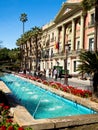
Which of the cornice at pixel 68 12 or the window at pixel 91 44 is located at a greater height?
the cornice at pixel 68 12

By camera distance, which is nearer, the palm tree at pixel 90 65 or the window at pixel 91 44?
the palm tree at pixel 90 65

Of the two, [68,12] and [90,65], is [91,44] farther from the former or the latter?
[90,65]

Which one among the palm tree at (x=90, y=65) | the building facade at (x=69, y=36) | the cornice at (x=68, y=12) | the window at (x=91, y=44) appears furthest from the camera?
the cornice at (x=68, y=12)

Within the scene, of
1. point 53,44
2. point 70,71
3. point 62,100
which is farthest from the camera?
point 53,44

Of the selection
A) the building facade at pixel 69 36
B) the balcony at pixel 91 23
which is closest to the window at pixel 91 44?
the building facade at pixel 69 36

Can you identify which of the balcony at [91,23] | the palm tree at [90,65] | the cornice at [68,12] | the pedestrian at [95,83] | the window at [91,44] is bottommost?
the pedestrian at [95,83]

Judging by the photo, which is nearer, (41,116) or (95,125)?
(95,125)

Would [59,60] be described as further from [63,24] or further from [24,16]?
[24,16]

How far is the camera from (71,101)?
653 inches

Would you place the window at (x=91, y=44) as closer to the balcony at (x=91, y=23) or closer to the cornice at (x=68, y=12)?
the balcony at (x=91, y=23)

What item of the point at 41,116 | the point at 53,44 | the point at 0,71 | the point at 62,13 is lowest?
the point at 41,116

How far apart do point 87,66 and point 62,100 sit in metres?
3.27

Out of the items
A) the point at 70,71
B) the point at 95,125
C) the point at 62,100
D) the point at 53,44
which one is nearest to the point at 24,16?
the point at 53,44

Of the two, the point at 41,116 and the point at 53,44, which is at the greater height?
the point at 53,44
